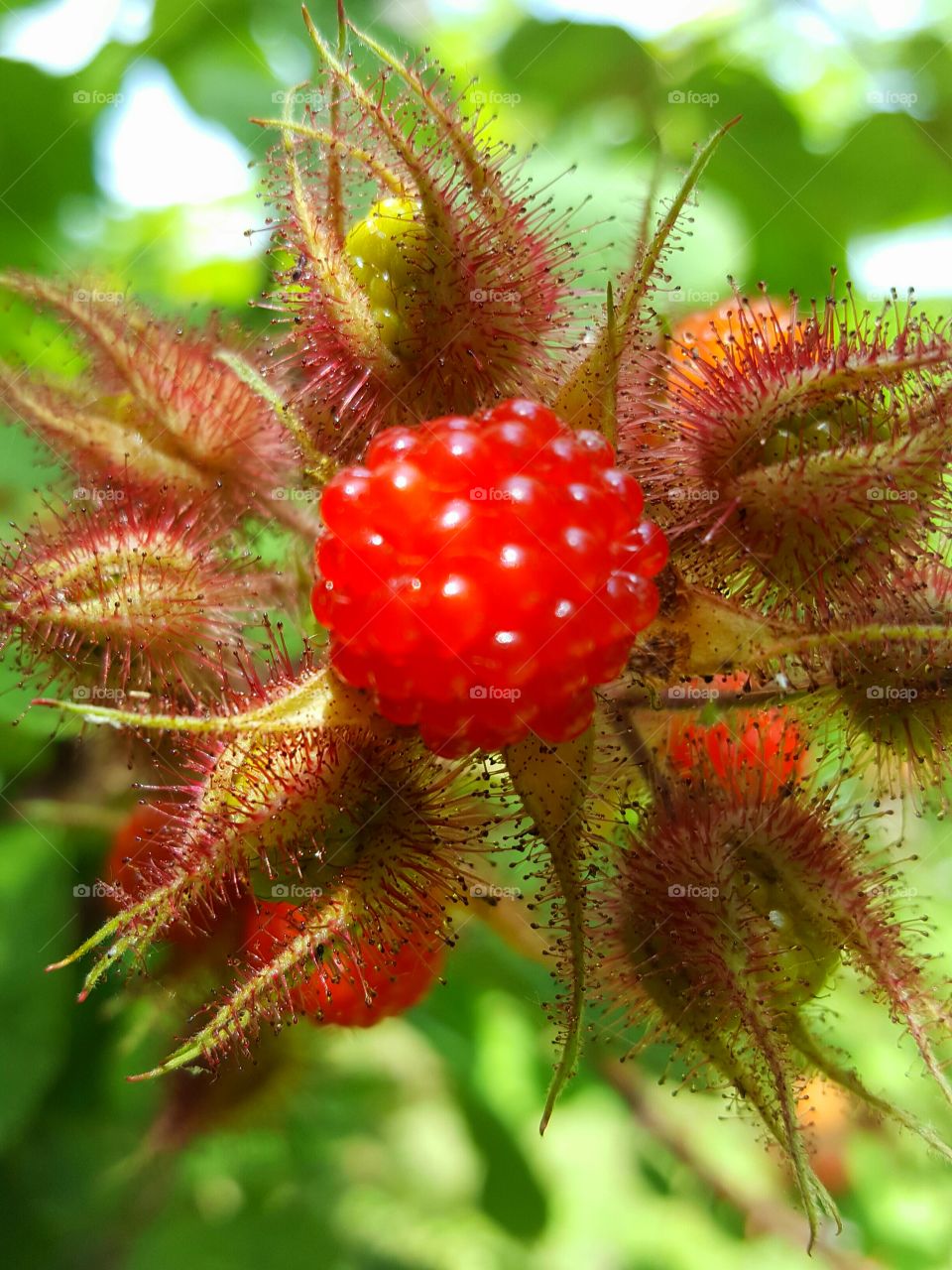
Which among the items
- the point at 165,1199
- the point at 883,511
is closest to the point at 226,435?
the point at 883,511

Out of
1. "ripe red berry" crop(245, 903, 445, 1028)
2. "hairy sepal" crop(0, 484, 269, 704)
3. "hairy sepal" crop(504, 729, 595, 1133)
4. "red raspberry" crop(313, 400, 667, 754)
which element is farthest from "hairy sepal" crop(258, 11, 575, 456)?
"ripe red berry" crop(245, 903, 445, 1028)

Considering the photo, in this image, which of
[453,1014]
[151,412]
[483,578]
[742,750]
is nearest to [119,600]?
[151,412]

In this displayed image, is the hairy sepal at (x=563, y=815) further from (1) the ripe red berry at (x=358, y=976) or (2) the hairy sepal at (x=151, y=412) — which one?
(2) the hairy sepal at (x=151, y=412)

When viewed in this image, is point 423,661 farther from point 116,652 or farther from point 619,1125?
point 619,1125

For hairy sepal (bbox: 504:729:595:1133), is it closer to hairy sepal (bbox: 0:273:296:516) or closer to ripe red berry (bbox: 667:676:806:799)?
ripe red berry (bbox: 667:676:806:799)

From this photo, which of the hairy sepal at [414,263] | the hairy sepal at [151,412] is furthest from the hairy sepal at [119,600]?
the hairy sepal at [414,263]
